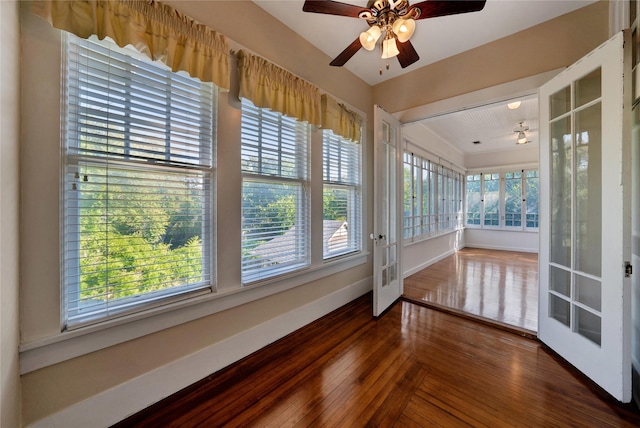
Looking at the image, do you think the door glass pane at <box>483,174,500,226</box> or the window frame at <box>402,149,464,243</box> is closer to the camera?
the window frame at <box>402,149,464,243</box>

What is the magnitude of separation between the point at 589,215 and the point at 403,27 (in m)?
1.99

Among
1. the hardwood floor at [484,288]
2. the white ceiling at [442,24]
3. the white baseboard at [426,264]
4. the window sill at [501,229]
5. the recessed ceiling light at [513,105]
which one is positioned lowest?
the hardwood floor at [484,288]

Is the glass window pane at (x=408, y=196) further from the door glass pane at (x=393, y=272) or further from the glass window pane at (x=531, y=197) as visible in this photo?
the glass window pane at (x=531, y=197)

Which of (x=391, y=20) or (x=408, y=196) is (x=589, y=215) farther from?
(x=408, y=196)

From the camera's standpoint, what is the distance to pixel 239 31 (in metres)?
1.90

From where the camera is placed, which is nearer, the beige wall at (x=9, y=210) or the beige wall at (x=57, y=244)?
the beige wall at (x=9, y=210)

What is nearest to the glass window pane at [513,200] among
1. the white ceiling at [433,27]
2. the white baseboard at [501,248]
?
the white baseboard at [501,248]

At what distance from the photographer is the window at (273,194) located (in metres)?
1.97

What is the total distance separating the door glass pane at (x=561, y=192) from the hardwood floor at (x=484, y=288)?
0.90 meters

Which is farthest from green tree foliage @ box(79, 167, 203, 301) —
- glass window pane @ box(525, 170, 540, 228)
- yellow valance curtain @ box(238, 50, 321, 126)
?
glass window pane @ box(525, 170, 540, 228)

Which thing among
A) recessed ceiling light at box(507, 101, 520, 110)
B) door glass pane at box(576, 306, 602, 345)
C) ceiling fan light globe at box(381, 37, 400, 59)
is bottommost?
door glass pane at box(576, 306, 602, 345)

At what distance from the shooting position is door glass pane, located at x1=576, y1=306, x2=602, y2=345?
168 cm

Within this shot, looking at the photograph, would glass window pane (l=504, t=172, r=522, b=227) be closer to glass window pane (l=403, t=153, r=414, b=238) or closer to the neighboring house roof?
glass window pane (l=403, t=153, r=414, b=238)

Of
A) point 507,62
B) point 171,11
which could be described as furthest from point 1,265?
point 507,62
